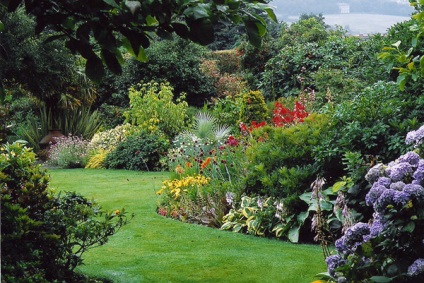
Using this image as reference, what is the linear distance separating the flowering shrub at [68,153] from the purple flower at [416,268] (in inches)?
470

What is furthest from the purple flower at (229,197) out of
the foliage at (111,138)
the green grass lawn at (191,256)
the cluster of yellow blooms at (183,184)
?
the foliage at (111,138)

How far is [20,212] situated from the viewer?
4.34m

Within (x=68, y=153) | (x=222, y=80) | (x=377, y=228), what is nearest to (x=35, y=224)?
(x=377, y=228)

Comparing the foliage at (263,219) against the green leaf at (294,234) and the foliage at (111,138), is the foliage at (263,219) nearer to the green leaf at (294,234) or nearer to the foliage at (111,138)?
the green leaf at (294,234)

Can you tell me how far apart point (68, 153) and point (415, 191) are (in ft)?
40.0

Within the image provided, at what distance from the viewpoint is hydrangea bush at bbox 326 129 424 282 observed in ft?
11.0

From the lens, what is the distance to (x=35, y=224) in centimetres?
434

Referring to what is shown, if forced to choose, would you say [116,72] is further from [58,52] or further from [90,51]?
[58,52]

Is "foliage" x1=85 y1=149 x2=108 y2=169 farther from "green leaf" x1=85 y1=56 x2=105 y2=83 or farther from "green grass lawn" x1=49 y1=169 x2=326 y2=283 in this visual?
"green leaf" x1=85 y1=56 x2=105 y2=83

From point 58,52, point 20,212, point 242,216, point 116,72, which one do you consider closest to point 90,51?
point 116,72

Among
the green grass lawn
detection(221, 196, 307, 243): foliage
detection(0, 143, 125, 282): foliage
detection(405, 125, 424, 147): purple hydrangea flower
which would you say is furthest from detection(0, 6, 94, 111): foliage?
detection(405, 125, 424, 147): purple hydrangea flower

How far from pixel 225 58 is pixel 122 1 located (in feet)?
62.1

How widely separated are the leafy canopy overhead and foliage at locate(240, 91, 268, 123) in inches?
461

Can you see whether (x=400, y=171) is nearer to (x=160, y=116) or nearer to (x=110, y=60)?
(x=110, y=60)
